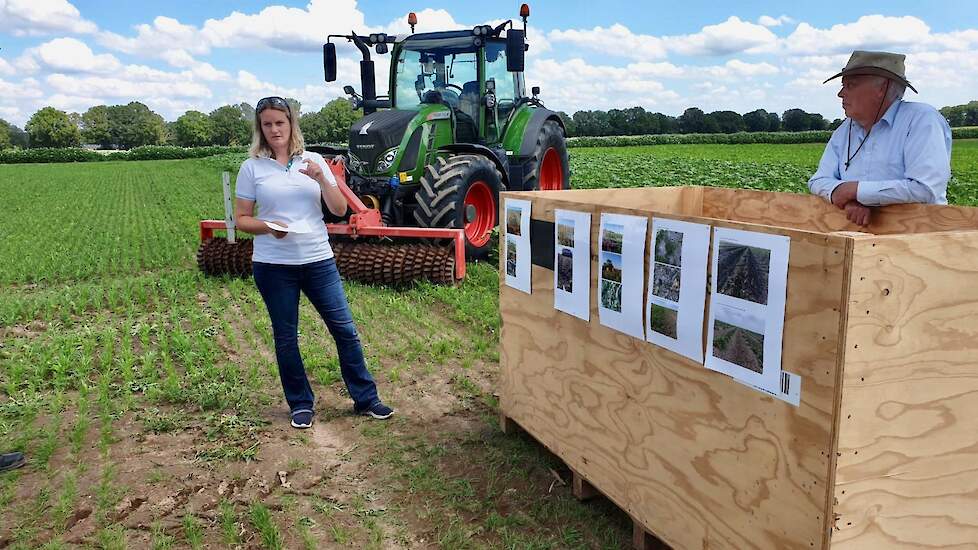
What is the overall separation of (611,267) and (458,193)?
516cm

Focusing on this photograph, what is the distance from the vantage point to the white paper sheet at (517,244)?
140 inches

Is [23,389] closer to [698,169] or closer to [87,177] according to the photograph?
[698,169]

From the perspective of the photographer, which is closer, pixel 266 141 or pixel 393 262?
pixel 266 141

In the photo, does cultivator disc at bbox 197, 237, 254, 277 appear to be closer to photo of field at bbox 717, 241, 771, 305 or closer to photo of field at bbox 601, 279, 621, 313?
photo of field at bbox 601, 279, 621, 313

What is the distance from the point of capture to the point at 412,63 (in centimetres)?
917

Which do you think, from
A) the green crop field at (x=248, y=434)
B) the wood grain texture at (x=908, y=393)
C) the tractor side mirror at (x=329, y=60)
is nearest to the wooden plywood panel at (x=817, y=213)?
the wood grain texture at (x=908, y=393)

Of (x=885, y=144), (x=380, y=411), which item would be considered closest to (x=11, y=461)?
(x=380, y=411)

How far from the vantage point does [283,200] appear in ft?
13.2

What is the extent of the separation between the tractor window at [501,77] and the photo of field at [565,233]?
6192 mm

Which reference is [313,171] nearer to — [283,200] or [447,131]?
[283,200]

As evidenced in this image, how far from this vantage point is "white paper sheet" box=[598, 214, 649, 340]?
273 cm

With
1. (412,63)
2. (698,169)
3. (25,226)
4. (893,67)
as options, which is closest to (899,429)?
(893,67)

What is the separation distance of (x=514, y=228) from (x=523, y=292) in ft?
1.08

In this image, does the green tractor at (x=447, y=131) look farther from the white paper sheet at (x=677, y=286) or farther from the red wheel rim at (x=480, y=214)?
the white paper sheet at (x=677, y=286)
